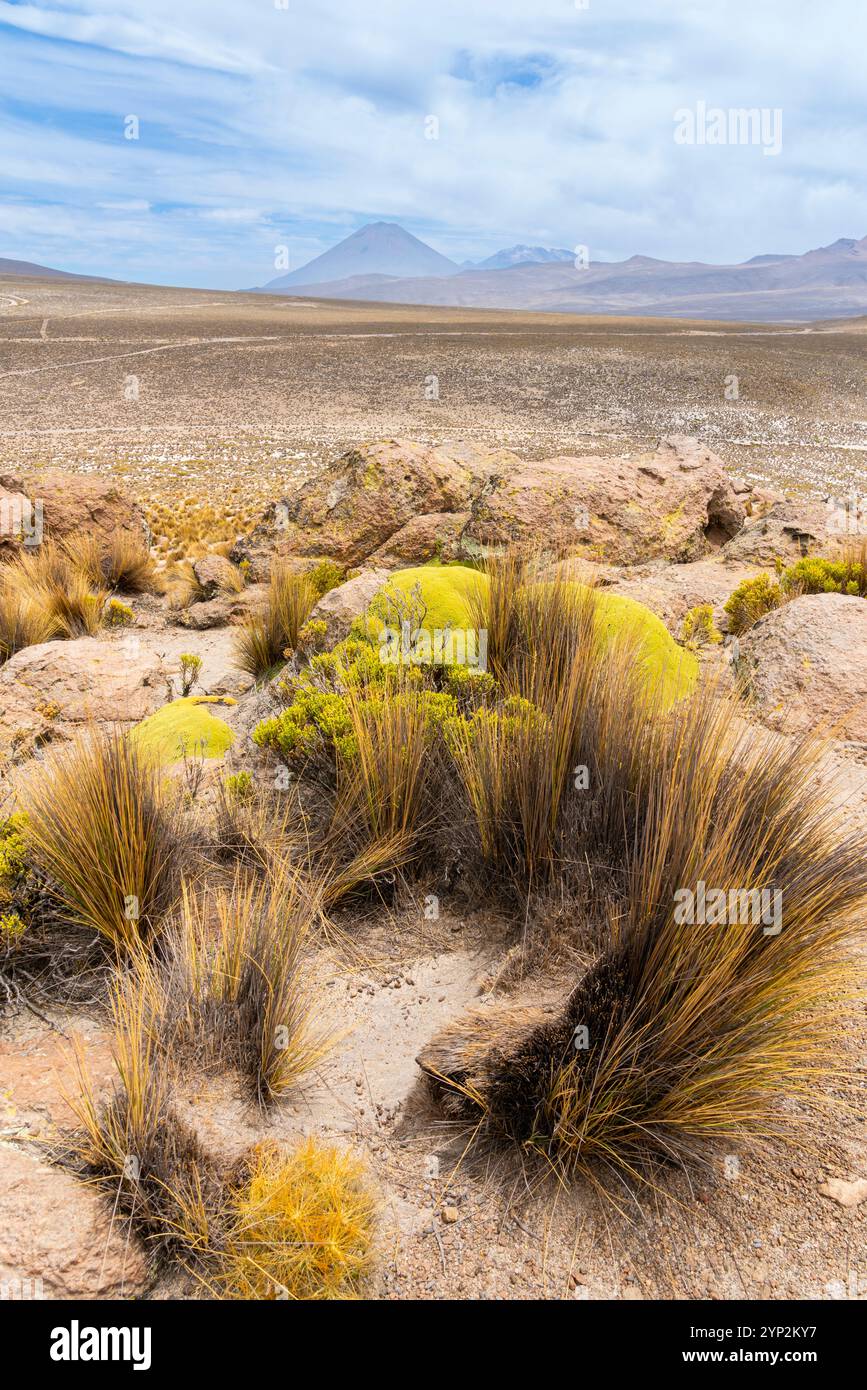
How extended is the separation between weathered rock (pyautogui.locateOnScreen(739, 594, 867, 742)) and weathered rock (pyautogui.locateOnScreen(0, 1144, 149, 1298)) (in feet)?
11.1

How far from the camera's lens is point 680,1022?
6.87 feet

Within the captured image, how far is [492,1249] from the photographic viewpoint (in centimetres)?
198

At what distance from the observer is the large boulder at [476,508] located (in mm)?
6855

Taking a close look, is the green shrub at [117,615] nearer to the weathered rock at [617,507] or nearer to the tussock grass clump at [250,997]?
the weathered rock at [617,507]

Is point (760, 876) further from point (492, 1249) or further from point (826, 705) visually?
point (826, 705)

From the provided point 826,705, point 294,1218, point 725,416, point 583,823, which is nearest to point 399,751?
point 583,823

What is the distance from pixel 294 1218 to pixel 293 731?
6.76 ft

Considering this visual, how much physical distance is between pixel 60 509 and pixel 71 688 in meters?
3.97

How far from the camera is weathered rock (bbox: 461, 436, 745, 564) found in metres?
6.77

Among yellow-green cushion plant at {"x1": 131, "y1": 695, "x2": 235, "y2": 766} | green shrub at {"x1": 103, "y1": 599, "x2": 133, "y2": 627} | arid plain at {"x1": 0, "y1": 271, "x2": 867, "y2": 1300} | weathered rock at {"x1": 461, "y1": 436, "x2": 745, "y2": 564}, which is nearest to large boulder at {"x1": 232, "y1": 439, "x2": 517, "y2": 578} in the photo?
weathered rock at {"x1": 461, "y1": 436, "x2": 745, "y2": 564}

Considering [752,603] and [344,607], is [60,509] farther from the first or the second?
[752,603]

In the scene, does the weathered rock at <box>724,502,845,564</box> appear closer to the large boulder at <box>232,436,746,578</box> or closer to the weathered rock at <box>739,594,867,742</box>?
the large boulder at <box>232,436,746,578</box>

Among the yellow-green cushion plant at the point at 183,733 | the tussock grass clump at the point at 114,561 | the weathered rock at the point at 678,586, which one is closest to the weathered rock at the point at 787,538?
the weathered rock at the point at 678,586

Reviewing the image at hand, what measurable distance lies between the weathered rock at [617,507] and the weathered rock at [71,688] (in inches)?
107
